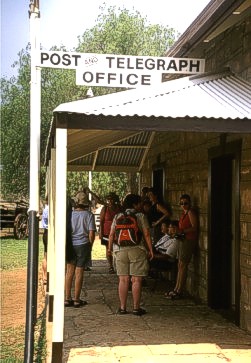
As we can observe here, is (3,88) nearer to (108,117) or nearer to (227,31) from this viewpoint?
(227,31)

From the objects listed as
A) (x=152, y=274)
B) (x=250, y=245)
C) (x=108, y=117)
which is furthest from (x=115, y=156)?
(x=108, y=117)

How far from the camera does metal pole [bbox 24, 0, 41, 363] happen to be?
535 cm

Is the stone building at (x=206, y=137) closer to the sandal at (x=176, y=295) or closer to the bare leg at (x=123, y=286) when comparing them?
the sandal at (x=176, y=295)

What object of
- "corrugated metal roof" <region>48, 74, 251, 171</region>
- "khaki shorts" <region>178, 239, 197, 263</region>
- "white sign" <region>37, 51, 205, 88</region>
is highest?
"white sign" <region>37, 51, 205, 88</region>

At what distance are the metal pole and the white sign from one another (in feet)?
0.82

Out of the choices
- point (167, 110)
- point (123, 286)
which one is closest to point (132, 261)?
point (123, 286)

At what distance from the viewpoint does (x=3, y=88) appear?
2955 centimetres

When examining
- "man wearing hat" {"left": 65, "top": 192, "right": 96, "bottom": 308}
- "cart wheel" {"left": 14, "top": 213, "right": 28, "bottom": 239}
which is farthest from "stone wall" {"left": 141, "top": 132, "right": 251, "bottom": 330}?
"cart wheel" {"left": 14, "top": 213, "right": 28, "bottom": 239}

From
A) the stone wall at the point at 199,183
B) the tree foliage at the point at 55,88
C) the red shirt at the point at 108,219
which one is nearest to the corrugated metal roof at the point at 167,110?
the stone wall at the point at 199,183

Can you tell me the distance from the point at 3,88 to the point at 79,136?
23.1 metres

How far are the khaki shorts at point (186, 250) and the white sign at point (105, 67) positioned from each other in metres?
2.96

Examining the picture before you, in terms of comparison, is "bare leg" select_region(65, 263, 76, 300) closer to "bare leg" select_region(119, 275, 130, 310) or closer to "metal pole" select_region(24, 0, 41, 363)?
"bare leg" select_region(119, 275, 130, 310)

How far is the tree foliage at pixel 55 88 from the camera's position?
2817cm

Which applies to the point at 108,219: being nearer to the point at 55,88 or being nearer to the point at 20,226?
the point at 20,226
